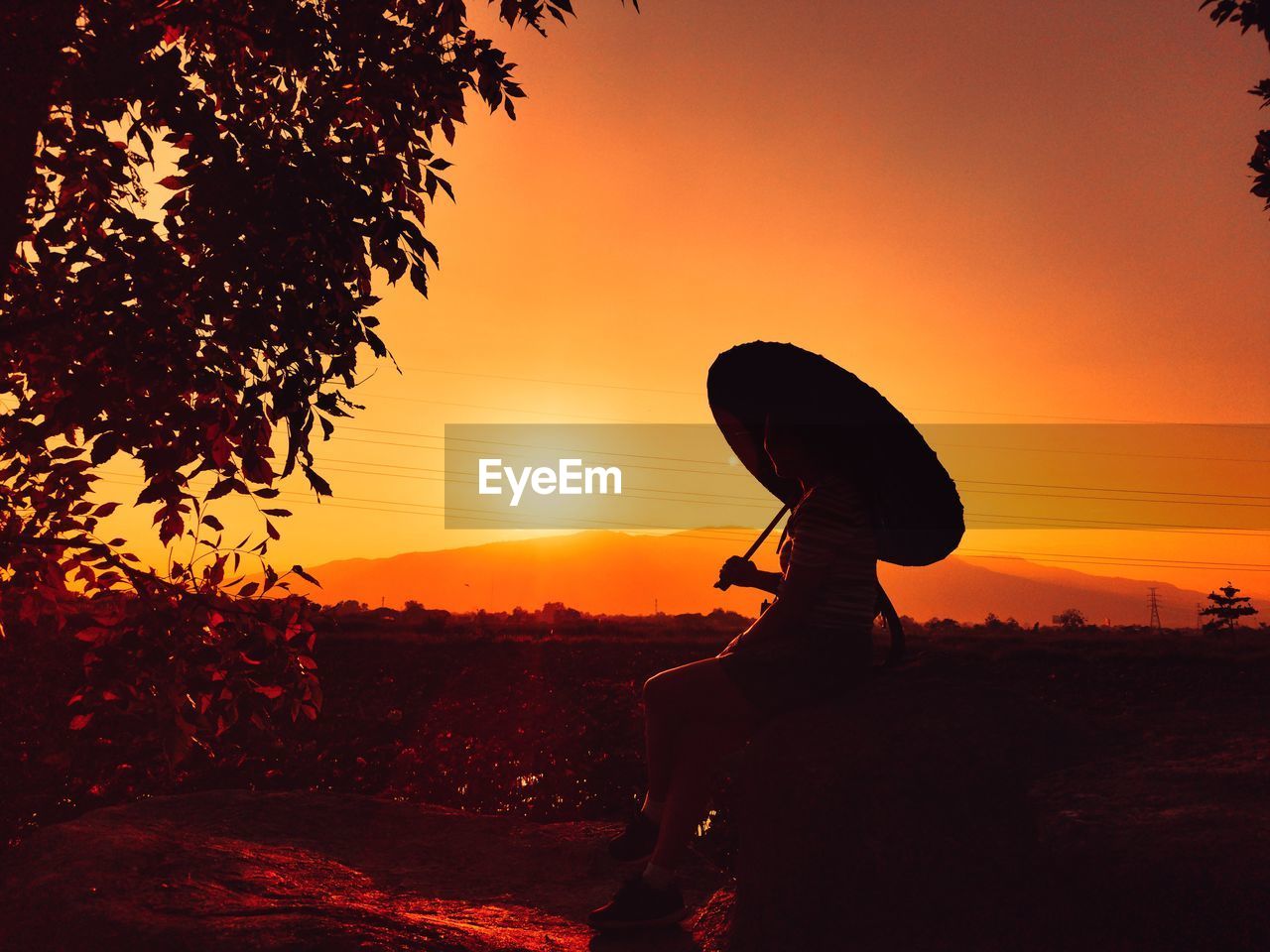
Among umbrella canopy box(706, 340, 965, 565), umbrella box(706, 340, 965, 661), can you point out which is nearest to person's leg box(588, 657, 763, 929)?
umbrella box(706, 340, 965, 661)

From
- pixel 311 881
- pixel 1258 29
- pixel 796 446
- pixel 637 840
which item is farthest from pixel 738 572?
pixel 1258 29

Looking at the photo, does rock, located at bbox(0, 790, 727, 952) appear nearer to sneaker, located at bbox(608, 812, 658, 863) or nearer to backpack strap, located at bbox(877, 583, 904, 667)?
sneaker, located at bbox(608, 812, 658, 863)

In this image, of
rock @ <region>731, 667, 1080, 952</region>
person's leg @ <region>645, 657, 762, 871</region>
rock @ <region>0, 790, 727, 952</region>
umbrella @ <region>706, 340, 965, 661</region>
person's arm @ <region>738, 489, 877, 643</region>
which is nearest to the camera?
rock @ <region>731, 667, 1080, 952</region>

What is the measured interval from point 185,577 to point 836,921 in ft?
15.0

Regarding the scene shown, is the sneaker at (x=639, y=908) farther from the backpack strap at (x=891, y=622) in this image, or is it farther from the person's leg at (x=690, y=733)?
the backpack strap at (x=891, y=622)

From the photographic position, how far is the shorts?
209 inches

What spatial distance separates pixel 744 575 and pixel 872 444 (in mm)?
1076

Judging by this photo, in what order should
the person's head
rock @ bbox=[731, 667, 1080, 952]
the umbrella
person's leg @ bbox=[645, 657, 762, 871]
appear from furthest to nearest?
the person's head
the umbrella
person's leg @ bbox=[645, 657, 762, 871]
rock @ bbox=[731, 667, 1080, 952]

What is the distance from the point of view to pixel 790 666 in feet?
17.4

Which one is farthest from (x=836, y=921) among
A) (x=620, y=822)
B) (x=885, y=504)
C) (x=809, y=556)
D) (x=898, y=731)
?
(x=620, y=822)

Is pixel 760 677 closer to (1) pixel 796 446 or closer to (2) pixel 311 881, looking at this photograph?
(1) pixel 796 446

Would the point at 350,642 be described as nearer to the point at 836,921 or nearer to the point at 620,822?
the point at 620,822

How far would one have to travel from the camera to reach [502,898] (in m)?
7.16

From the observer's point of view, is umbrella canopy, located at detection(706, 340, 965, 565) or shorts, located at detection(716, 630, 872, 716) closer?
shorts, located at detection(716, 630, 872, 716)
